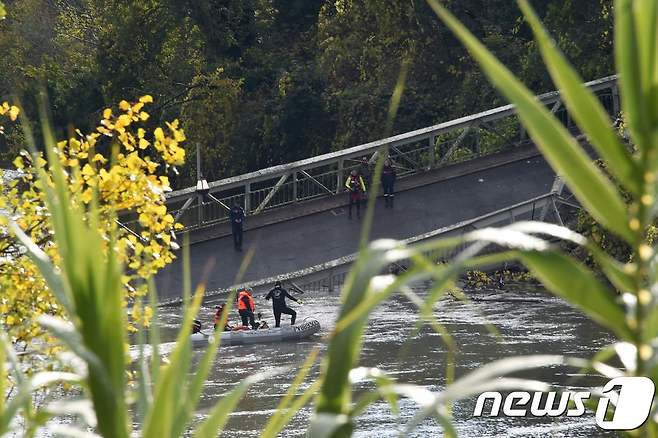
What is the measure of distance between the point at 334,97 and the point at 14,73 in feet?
54.3

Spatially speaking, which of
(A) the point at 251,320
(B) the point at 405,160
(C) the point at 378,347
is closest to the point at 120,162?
(C) the point at 378,347

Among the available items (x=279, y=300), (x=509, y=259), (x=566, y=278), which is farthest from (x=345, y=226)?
(x=566, y=278)

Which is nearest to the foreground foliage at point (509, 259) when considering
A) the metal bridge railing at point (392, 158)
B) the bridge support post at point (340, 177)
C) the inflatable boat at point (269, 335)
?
the inflatable boat at point (269, 335)

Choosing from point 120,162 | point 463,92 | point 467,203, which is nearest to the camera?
point 120,162

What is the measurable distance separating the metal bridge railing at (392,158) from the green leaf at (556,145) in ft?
97.0

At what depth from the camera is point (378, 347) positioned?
26.3 metres

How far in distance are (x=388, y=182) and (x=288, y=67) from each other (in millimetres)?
12707

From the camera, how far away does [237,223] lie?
31828 millimetres

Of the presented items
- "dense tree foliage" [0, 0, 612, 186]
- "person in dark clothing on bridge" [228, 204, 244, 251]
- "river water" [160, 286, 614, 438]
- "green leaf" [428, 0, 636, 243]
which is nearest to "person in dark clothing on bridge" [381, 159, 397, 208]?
"river water" [160, 286, 614, 438]

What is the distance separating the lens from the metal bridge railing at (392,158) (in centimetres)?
3341

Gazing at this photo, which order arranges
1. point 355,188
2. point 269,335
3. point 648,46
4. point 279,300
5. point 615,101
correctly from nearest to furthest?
point 648,46 → point 279,300 → point 269,335 → point 355,188 → point 615,101

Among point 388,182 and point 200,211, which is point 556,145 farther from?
point 200,211

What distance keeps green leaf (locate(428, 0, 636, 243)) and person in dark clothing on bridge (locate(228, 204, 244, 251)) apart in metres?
29.0

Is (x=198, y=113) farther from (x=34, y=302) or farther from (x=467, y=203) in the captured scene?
(x=34, y=302)
